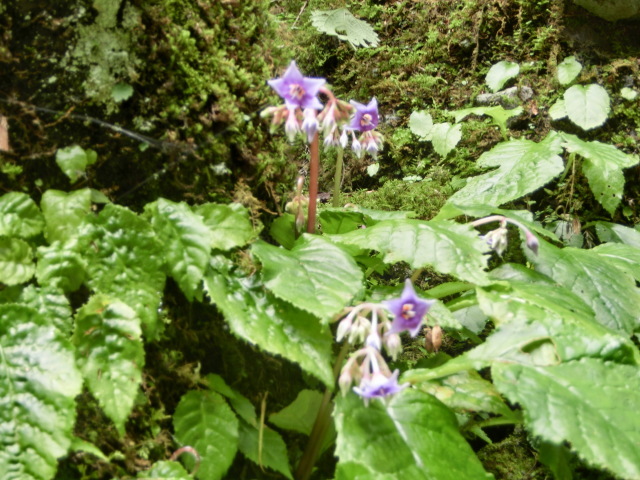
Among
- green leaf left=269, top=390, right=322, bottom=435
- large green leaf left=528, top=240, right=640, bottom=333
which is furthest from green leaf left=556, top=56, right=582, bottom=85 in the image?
green leaf left=269, top=390, right=322, bottom=435

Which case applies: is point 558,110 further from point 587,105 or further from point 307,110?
point 307,110

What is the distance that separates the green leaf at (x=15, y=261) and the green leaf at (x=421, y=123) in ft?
8.30

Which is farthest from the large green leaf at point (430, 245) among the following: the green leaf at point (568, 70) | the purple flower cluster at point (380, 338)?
the green leaf at point (568, 70)

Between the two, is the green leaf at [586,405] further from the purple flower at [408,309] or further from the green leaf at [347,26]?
the green leaf at [347,26]

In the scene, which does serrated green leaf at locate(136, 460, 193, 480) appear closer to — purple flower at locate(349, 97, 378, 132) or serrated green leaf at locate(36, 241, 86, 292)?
serrated green leaf at locate(36, 241, 86, 292)

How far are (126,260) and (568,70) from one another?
2.98m

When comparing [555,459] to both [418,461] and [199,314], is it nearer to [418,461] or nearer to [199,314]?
[418,461]

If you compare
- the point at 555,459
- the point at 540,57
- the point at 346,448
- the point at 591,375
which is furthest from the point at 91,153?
the point at 540,57

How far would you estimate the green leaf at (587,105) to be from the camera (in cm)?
302

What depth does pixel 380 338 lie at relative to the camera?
1.47 meters

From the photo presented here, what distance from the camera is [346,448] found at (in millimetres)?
1341

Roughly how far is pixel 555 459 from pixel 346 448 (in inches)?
31.4

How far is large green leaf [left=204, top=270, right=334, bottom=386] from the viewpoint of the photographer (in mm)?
1395

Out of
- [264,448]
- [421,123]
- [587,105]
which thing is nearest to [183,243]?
[264,448]
